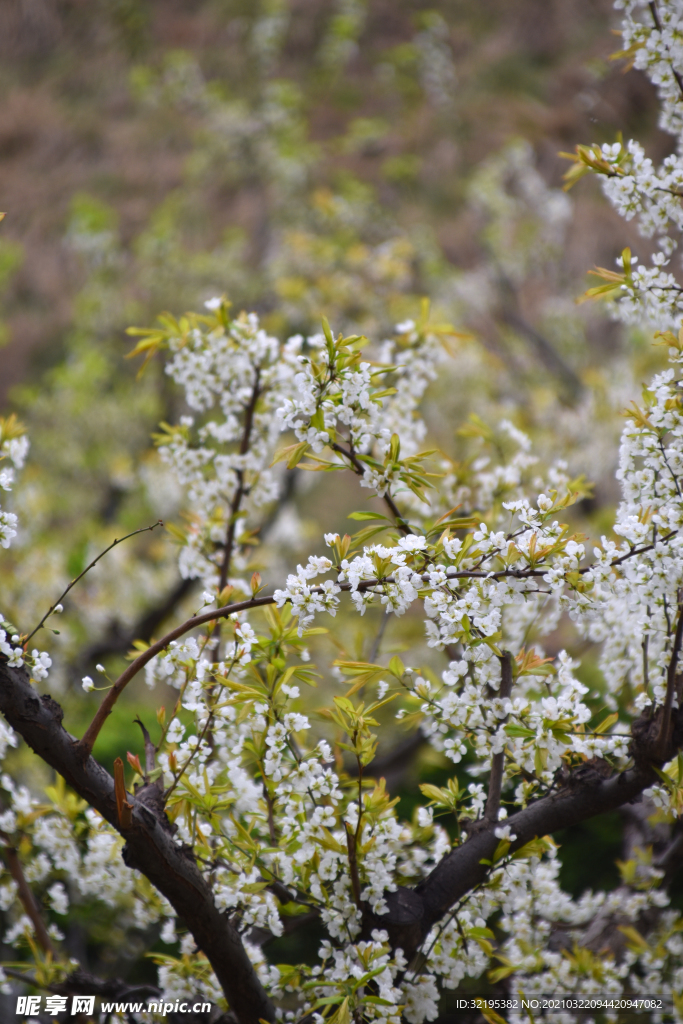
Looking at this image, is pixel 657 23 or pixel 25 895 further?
pixel 25 895

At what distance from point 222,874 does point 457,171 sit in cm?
1061

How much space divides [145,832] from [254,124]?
7.51 metres

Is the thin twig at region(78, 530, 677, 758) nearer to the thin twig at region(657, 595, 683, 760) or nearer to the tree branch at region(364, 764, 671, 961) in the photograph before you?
the thin twig at region(657, 595, 683, 760)

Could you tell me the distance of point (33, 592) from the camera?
4.21 meters

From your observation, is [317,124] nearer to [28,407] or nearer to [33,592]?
[28,407]

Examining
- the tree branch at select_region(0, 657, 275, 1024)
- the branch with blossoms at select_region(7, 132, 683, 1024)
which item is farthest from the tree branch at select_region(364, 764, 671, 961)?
the tree branch at select_region(0, 657, 275, 1024)

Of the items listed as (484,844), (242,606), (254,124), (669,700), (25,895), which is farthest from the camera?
(254,124)

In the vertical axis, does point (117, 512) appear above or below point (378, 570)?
above

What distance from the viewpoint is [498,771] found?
4.77 feet

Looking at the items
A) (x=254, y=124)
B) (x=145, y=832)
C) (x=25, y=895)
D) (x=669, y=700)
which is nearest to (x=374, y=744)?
(x=145, y=832)

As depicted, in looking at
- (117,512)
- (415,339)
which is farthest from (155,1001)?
(117,512)

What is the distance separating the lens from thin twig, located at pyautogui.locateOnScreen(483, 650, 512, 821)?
1415 millimetres

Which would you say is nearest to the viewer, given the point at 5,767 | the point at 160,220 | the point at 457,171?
the point at 5,767

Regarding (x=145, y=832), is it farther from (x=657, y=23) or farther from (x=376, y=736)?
→ (x=657, y=23)
